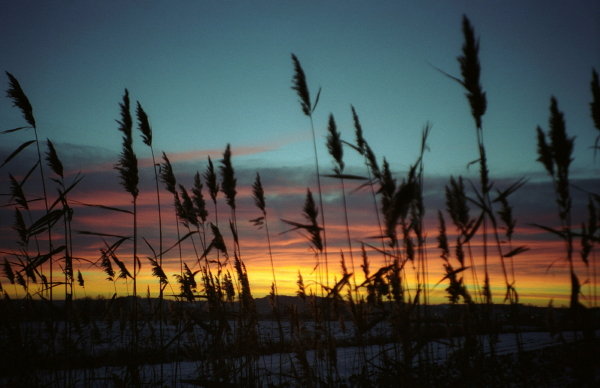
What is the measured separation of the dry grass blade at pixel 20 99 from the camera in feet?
12.7

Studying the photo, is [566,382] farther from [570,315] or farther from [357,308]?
[357,308]

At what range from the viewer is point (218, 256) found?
18.0 ft

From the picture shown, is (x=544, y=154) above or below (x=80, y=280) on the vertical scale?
above

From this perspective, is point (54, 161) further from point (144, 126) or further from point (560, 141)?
point (560, 141)

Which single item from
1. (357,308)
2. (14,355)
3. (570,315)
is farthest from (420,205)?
(14,355)

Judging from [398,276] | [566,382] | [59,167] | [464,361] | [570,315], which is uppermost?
[59,167]

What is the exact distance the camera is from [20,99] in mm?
3912

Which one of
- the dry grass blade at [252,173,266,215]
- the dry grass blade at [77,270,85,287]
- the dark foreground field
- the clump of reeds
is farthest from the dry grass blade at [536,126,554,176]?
the dry grass blade at [77,270,85,287]

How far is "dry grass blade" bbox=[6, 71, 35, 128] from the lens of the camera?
12.7 ft

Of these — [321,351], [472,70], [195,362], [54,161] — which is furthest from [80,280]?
[472,70]

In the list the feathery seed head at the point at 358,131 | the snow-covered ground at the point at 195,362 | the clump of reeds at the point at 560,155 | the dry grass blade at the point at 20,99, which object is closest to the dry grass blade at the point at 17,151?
the dry grass blade at the point at 20,99

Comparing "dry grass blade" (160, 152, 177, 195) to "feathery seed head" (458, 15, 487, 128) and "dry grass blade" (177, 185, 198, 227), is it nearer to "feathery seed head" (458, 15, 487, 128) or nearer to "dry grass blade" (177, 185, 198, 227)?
"dry grass blade" (177, 185, 198, 227)

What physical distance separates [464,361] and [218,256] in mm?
3508

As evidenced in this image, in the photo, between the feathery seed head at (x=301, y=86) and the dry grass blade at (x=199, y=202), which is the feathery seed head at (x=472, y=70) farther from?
the dry grass blade at (x=199, y=202)
